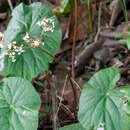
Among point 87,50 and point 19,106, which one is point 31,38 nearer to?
point 19,106

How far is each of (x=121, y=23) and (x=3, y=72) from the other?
167 cm

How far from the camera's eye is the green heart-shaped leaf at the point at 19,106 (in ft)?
4.08

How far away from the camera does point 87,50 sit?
94.4 inches

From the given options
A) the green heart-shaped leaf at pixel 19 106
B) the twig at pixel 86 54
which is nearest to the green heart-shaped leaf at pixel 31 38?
the green heart-shaped leaf at pixel 19 106

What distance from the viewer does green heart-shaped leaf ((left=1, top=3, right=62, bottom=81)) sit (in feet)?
5.05

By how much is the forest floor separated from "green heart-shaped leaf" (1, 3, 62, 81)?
0.48 m

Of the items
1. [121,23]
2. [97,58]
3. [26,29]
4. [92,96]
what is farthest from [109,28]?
[92,96]

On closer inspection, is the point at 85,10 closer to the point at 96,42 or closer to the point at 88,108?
the point at 96,42

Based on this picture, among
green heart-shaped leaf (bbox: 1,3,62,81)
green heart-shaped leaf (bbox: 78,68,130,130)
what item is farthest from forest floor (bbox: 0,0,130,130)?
green heart-shaped leaf (bbox: 78,68,130,130)

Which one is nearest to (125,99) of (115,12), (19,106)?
(19,106)

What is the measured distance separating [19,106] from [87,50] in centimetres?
131

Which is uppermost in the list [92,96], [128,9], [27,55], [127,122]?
[128,9]

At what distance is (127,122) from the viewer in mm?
1225

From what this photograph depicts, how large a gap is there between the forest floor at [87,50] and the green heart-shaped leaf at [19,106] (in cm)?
71
